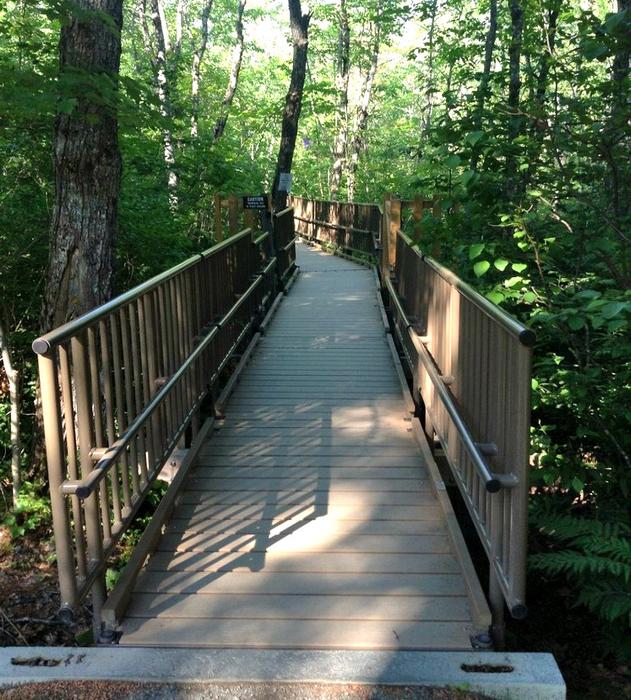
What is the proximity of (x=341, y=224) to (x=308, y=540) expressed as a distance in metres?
15.3

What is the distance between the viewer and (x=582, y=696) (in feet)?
12.3

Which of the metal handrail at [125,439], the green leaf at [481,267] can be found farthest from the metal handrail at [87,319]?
the green leaf at [481,267]

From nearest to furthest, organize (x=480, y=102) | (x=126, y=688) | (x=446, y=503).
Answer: (x=126, y=688) < (x=446, y=503) < (x=480, y=102)

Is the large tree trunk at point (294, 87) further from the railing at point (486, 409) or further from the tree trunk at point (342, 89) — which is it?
the railing at point (486, 409)

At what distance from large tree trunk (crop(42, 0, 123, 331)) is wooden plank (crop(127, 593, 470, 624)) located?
9.02 feet

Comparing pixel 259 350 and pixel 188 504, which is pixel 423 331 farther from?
pixel 259 350

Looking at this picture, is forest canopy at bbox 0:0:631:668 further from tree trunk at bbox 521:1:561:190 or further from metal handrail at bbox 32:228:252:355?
metal handrail at bbox 32:228:252:355

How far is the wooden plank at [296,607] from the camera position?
3.33 m

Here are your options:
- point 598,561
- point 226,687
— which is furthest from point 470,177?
point 226,687

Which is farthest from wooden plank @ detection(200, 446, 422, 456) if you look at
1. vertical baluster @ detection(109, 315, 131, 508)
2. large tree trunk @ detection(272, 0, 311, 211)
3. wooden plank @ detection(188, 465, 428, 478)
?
large tree trunk @ detection(272, 0, 311, 211)

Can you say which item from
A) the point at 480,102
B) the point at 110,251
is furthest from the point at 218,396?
the point at 480,102

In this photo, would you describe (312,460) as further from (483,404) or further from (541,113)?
(541,113)

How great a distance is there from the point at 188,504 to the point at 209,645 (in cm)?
152

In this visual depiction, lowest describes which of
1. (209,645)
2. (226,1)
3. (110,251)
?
(209,645)
